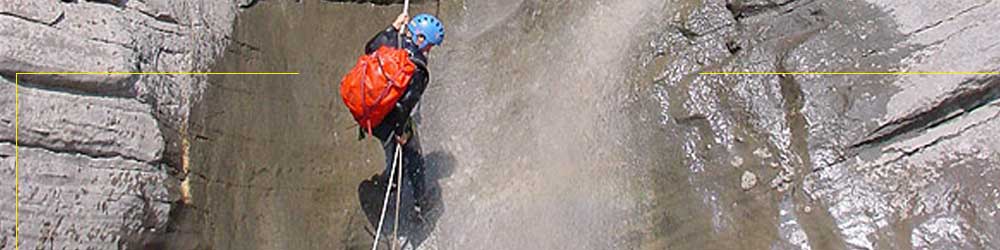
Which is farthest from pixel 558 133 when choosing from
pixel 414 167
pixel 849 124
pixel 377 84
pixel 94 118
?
pixel 94 118

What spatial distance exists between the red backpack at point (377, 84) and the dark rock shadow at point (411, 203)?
120 centimetres

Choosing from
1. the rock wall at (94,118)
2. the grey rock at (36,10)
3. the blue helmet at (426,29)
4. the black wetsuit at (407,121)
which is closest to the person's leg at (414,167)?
the black wetsuit at (407,121)

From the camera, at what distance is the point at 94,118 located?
18.5 feet

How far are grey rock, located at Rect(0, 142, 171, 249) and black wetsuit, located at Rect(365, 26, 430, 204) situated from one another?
1649 mm

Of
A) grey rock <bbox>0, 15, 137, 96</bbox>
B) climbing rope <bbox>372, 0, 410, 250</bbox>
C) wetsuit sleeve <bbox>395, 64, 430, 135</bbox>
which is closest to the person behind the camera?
grey rock <bbox>0, 15, 137, 96</bbox>

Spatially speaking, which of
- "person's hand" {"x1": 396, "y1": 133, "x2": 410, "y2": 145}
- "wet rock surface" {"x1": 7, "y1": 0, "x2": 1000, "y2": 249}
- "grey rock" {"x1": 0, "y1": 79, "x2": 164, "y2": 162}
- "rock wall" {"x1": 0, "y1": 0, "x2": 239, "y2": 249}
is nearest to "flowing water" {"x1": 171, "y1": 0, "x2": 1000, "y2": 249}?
"wet rock surface" {"x1": 7, "y1": 0, "x2": 1000, "y2": 249}

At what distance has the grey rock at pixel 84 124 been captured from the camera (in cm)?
525

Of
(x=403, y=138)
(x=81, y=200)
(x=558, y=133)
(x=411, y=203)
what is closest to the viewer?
(x=81, y=200)

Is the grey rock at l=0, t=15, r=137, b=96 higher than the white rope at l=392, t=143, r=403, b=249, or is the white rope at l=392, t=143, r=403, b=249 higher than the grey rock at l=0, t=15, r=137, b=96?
the grey rock at l=0, t=15, r=137, b=96

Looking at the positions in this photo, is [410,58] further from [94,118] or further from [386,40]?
[94,118]

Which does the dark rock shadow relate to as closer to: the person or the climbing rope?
the climbing rope

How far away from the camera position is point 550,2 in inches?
345

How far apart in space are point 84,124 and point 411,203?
9.57ft

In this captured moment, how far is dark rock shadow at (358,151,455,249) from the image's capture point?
771cm
